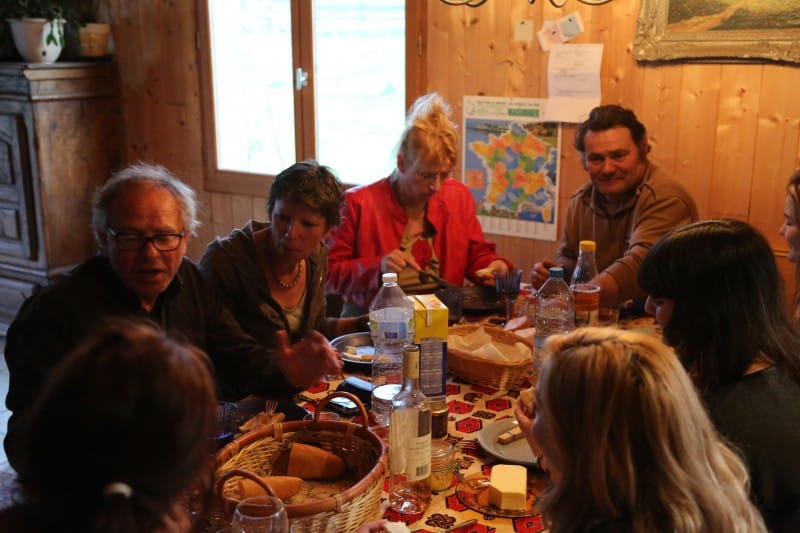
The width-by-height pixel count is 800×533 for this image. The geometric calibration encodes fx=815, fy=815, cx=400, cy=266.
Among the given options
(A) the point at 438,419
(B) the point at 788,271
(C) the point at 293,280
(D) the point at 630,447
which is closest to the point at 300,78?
(C) the point at 293,280

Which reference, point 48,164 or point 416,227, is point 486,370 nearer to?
point 416,227

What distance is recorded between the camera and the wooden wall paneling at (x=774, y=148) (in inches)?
126

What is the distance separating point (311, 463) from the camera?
62.9 inches

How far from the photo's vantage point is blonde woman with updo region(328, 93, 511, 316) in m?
2.88

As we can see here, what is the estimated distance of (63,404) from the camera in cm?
89

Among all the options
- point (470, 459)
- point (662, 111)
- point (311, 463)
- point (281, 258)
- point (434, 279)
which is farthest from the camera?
point (662, 111)

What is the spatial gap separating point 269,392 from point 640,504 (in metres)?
1.14

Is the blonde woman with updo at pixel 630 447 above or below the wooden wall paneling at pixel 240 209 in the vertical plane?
above

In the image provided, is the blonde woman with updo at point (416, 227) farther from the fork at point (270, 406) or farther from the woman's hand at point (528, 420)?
the woman's hand at point (528, 420)

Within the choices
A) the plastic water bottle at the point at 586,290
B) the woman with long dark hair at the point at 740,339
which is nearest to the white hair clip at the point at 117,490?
the woman with long dark hair at the point at 740,339

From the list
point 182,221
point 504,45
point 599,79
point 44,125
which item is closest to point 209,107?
point 44,125

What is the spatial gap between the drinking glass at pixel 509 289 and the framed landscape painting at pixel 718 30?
1.38 m

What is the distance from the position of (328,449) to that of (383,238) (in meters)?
1.47

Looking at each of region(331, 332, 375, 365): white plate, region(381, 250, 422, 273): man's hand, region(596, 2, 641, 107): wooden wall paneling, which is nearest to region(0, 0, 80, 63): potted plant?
region(381, 250, 422, 273): man's hand
